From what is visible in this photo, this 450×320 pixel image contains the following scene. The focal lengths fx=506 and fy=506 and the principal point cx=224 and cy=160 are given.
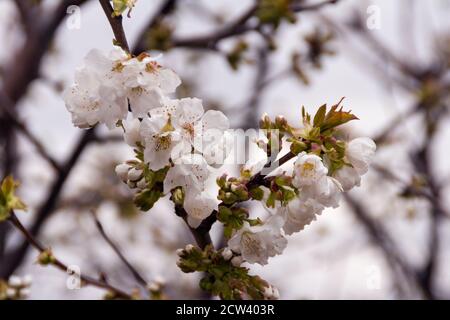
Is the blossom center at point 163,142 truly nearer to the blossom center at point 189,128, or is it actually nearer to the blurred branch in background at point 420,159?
the blossom center at point 189,128

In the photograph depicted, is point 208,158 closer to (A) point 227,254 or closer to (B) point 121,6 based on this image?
(A) point 227,254

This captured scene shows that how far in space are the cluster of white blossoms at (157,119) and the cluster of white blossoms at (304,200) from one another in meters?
0.14

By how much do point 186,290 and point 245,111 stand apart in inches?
89.7

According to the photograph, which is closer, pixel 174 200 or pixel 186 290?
pixel 174 200

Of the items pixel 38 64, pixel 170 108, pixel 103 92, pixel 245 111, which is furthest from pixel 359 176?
pixel 245 111

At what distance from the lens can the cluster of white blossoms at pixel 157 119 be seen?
1.11m

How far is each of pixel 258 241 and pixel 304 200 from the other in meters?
0.16

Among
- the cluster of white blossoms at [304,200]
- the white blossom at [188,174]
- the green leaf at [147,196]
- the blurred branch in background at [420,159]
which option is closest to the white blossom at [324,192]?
the cluster of white blossoms at [304,200]

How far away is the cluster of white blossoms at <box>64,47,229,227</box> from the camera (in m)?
1.11

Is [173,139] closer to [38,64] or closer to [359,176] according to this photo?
[359,176]

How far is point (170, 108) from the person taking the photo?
1.15 metres

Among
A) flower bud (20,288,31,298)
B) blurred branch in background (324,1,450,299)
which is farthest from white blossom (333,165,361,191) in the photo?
blurred branch in background (324,1,450,299)

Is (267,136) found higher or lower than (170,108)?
lower

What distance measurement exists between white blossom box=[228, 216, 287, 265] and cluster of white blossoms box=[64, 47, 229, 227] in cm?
11
